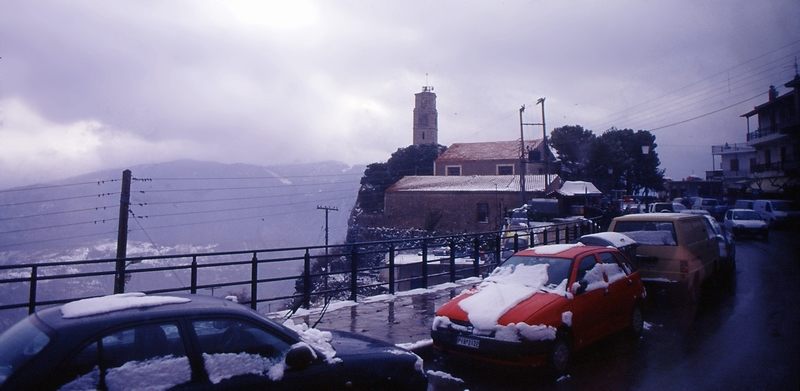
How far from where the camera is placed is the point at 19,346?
126 inches

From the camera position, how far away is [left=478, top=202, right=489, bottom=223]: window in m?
45.8

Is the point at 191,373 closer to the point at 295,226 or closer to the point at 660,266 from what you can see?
the point at 660,266

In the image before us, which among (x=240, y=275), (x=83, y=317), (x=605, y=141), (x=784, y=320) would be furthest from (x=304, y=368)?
Result: (x=240, y=275)

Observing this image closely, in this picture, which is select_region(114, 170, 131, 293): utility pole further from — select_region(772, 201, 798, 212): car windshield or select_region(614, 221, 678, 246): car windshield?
select_region(772, 201, 798, 212): car windshield

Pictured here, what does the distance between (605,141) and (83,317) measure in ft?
204

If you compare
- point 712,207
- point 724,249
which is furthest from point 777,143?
point 724,249

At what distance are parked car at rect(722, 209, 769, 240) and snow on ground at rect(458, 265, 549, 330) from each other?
21760mm

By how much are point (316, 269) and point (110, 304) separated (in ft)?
141

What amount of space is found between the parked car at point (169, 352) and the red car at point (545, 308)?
232cm

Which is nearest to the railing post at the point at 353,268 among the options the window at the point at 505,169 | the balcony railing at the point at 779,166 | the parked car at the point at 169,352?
the parked car at the point at 169,352

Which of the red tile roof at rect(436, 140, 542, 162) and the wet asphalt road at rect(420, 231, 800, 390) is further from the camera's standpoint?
the red tile roof at rect(436, 140, 542, 162)

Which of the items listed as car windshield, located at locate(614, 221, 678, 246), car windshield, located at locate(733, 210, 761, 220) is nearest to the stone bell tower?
car windshield, located at locate(733, 210, 761, 220)

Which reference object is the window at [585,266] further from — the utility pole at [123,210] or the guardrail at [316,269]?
the utility pole at [123,210]

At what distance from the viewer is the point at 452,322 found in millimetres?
6863
